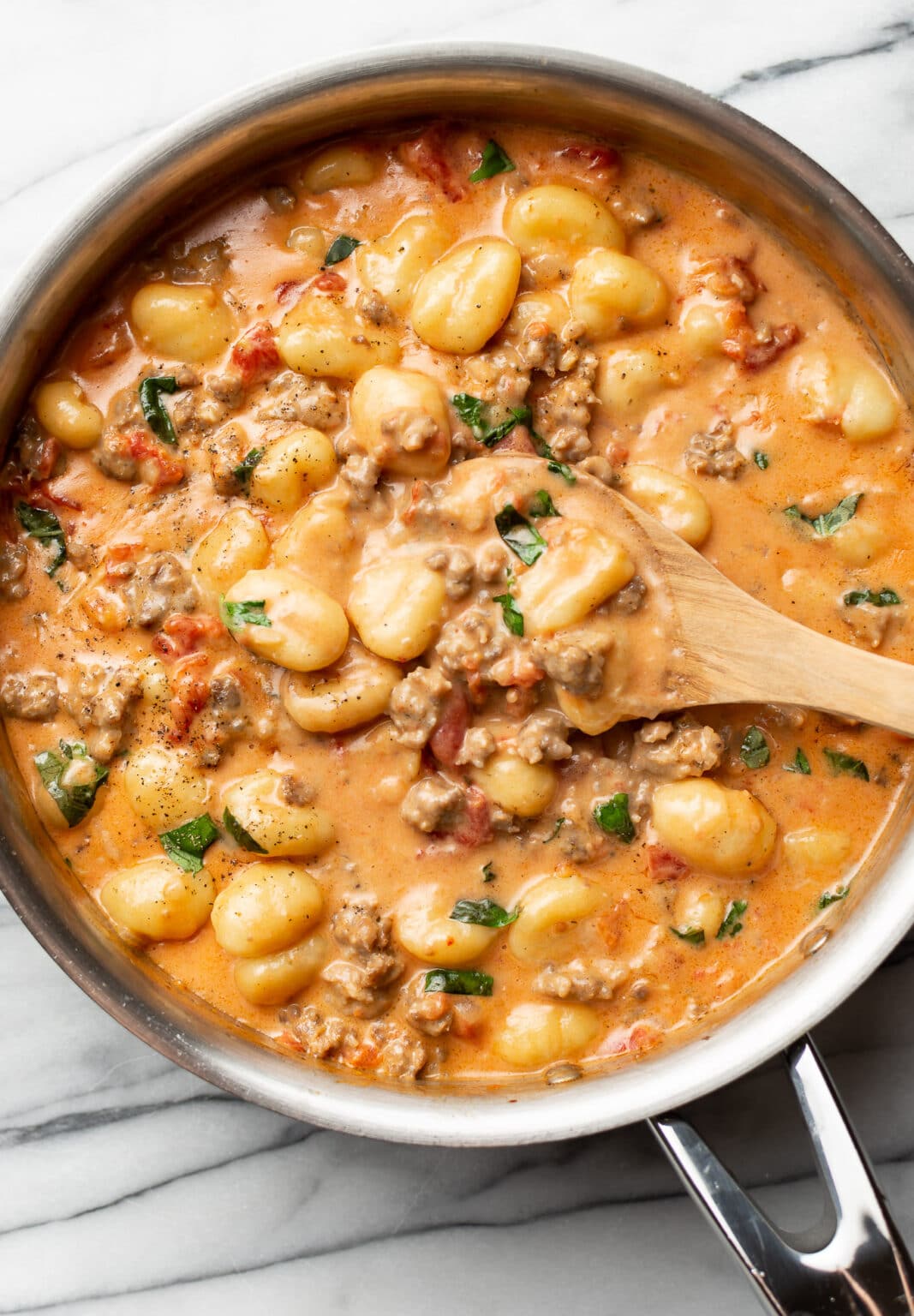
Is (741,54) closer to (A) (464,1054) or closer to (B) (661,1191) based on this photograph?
(A) (464,1054)

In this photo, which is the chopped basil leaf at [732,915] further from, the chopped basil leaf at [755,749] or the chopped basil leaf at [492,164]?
the chopped basil leaf at [492,164]

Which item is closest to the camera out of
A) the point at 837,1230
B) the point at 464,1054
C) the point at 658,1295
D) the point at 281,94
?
the point at 837,1230

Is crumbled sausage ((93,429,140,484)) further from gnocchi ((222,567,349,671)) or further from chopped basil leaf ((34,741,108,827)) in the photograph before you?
chopped basil leaf ((34,741,108,827))

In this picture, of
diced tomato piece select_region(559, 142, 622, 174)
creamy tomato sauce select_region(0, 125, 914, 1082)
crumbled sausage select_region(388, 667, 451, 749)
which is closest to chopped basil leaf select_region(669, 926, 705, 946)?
creamy tomato sauce select_region(0, 125, 914, 1082)

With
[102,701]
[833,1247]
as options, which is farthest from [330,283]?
[833,1247]

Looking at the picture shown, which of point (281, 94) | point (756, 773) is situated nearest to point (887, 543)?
point (756, 773)
